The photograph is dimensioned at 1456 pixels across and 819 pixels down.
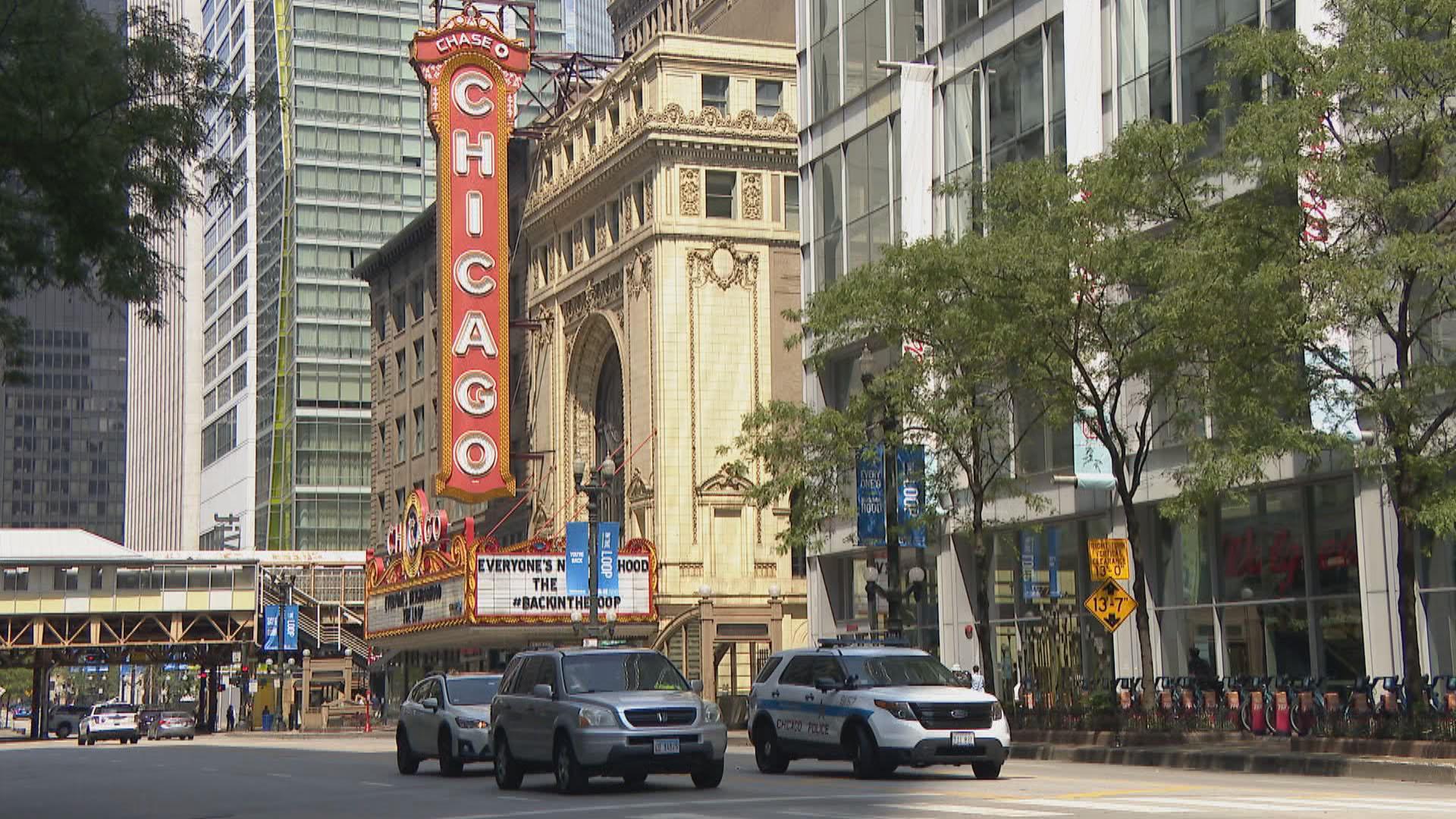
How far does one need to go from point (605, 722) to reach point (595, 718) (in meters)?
0.14

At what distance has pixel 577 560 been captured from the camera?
2458 inches

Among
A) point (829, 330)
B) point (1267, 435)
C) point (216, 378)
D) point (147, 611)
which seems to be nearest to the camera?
point (1267, 435)

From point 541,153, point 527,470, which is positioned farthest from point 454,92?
point 527,470

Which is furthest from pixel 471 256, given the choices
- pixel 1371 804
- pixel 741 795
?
pixel 1371 804

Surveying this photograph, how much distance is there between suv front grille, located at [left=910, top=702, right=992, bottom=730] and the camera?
81.3 feet

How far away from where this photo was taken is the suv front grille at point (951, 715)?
24.8 meters

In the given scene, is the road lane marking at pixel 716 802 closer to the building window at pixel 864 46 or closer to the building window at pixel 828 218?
the building window at pixel 864 46

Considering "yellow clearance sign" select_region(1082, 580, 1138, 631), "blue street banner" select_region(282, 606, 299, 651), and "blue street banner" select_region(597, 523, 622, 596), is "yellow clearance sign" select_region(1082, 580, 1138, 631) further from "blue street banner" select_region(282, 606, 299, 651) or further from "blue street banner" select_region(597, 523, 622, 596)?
"blue street banner" select_region(282, 606, 299, 651)

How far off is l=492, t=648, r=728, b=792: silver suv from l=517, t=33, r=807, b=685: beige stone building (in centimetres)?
3920

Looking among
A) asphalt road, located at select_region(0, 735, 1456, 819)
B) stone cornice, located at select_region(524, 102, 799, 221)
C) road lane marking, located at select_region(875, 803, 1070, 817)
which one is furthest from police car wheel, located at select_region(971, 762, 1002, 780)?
stone cornice, located at select_region(524, 102, 799, 221)

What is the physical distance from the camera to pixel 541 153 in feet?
259

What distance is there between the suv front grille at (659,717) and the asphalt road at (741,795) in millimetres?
822

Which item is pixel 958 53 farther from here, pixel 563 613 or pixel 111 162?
pixel 111 162

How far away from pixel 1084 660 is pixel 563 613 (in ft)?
76.9
